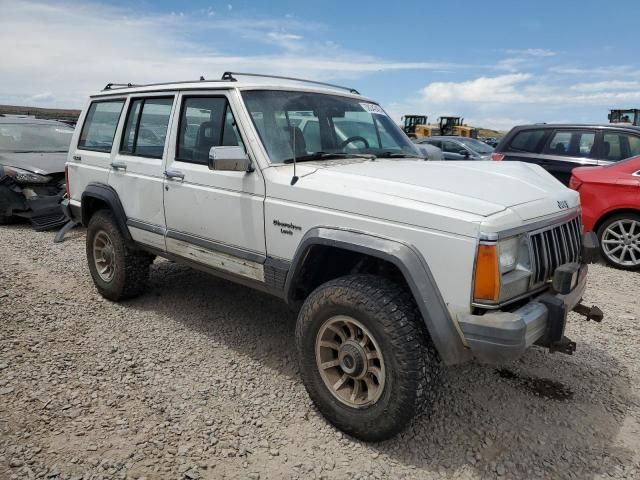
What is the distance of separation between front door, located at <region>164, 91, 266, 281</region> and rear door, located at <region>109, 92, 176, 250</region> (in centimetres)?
15

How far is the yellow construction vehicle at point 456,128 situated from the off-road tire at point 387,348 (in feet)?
86.2

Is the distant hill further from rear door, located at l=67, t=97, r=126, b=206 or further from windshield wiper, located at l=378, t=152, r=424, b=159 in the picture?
windshield wiper, located at l=378, t=152, r=424, b=159

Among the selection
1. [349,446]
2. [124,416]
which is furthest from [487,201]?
[124,416]

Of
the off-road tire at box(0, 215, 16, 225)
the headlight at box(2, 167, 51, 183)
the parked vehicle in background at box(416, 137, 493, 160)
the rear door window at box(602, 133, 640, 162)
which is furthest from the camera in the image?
the parked vehicle in background at box(416, 137, 493, 160)

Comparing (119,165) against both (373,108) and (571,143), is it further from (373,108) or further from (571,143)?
(571,143)

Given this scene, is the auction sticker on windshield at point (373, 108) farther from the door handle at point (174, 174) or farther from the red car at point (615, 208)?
the red car at point (615, 208)

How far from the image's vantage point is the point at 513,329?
231 cm

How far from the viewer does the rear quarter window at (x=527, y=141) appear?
8234 mm

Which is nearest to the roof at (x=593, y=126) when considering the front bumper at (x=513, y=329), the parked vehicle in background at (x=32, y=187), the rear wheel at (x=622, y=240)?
the rear wheel at (x=622, y=240)

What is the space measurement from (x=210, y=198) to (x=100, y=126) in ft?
6.94

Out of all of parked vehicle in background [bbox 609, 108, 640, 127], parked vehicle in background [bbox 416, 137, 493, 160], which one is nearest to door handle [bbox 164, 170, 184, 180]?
parked vehicle in background [bbox 416, 137, 493, 160]

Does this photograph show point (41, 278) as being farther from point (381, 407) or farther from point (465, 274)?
point (465, 274)

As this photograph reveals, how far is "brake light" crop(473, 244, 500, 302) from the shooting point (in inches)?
92.7

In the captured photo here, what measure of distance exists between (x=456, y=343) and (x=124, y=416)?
80.0 inches
